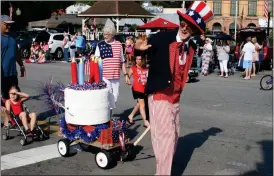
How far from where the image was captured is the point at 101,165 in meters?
5.89

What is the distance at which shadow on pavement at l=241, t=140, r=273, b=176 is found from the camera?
595cm

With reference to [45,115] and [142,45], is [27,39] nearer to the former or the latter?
[45,115]

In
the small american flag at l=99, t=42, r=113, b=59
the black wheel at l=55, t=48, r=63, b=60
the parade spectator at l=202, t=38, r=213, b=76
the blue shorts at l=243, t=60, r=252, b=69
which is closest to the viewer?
the small american flag at l=99, t=42, r=113, b=59

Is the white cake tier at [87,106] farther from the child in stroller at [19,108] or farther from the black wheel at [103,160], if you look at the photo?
the child in stroller at [19,108]

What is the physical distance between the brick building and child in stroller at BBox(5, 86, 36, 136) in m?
56.9

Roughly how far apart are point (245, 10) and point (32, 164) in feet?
201

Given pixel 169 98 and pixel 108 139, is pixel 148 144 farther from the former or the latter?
pixel 169 98

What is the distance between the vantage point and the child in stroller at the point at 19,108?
7.17 meters

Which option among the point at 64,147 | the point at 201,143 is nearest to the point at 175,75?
the point at 64,147

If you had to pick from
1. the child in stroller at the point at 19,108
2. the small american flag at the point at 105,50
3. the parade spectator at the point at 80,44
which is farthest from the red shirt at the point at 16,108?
the parade spectator at the point at 80,44

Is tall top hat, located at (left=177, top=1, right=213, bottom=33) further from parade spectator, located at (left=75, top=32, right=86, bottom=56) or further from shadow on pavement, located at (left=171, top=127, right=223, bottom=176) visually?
parade spectator, located at (left=75, top=32, right=86, bottom=56)

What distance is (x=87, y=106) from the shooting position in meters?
5.97

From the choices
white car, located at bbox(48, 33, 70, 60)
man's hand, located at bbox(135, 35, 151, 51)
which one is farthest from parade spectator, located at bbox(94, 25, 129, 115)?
white car, located at bbox(48, 33, 70, 60)

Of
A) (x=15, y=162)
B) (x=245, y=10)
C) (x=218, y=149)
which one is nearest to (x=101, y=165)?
(x=15, y=162)
